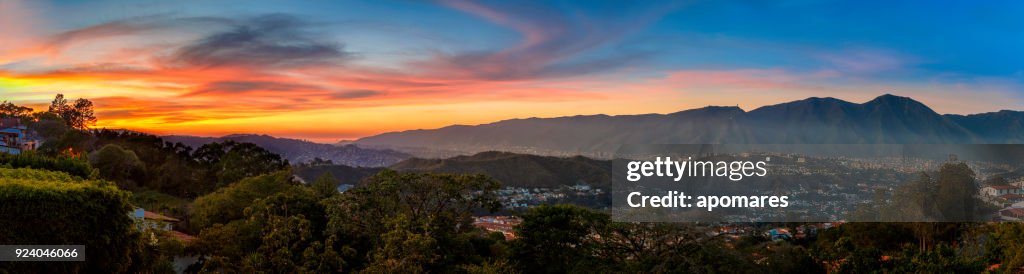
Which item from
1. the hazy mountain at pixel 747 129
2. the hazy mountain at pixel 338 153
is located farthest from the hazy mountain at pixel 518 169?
the hazy mountain at pixel 338 153

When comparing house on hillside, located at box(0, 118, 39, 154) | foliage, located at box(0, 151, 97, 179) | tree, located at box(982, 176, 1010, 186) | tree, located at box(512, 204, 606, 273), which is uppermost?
house on hillside, located at box(0, 118, 39, 154)

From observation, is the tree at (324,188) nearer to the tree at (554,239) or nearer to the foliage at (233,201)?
the foliage at (233,201)

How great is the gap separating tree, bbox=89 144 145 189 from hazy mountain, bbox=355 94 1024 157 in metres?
29.0

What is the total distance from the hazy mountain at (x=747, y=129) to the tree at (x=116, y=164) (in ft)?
95.2

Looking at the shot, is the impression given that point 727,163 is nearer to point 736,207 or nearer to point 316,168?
point 736,207

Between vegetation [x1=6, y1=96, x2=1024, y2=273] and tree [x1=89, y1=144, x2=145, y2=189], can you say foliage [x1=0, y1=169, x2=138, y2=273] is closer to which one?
vegetation [x1=6, y1=96, x2=1024, y2=273]

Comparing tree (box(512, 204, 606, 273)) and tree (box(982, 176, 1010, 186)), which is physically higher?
tree (box(982, 176, 1010, 186))

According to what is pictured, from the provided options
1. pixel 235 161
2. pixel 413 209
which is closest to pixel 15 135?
pixel 235 161

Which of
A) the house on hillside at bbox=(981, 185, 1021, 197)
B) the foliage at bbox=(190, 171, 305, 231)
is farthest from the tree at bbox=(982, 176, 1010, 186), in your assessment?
the foliage at bbox=(190, 171, 305, 231)

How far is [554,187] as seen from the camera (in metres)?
45.5

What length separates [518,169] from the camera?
163 ft

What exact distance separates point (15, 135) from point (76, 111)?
34.2 feet

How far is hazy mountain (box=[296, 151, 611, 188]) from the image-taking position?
47094 millimetres

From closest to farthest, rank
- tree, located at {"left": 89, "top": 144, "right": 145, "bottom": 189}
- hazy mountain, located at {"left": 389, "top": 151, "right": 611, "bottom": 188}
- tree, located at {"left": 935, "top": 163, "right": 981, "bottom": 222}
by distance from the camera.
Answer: tree, located at {"left": 935, "top": 163, "right": 981, "bottom": 222}, tree, located at {"left": 89, "top": 144, "right": 145, "bottom": 189}, hazy mountain, located at {"left": 389, "top": 151, "right": 611, "bottom": 188}
